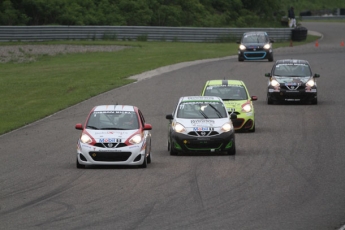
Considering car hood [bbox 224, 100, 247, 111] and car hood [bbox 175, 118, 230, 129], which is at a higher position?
car hood [bbox 175, 118, 230, 129]

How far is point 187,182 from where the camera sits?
17.5 meters

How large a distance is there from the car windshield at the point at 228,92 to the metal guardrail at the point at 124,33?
30737mm

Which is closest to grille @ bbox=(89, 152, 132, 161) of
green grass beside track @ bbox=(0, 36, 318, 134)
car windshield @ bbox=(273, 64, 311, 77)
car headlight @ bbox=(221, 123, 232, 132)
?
car headlight @ bbox=(221, 123, 232, 132)

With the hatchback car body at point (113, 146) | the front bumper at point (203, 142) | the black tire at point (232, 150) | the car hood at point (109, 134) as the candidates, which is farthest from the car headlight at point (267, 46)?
the car hood at point (109, 134)

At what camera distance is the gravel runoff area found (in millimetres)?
51938

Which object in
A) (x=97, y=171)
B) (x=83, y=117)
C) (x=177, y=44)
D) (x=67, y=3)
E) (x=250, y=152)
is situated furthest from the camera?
(x=67, y=3)

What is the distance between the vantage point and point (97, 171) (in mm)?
19266

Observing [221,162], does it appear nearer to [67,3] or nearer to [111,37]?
[111,37]

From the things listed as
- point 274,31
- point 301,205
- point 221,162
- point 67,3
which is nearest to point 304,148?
point 221,162

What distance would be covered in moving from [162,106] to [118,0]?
42900 millimetres

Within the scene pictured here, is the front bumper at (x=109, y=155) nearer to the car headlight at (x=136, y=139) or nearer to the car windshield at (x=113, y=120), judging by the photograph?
the car headlight at (x=136, y=139)

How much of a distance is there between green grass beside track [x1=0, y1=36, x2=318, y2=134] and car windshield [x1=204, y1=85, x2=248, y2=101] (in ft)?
21.0

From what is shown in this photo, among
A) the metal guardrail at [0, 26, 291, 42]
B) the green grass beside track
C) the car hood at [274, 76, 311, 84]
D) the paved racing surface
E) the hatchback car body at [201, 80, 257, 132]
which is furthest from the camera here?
the metal guardrail at [0, 26, 291, 42]

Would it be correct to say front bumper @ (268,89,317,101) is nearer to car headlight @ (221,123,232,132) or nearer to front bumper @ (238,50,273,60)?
car headlight @ (221,123,232,132)
